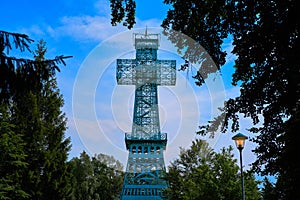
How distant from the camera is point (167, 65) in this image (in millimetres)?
52844

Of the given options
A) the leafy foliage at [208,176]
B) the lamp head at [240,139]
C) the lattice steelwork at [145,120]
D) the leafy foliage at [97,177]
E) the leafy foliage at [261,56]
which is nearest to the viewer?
the leafy foliage at [261,56]

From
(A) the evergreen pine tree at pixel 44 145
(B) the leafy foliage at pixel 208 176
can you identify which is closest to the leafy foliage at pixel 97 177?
(A) the evergreen pine tree at pixel 44 145

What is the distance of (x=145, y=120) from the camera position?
177ft

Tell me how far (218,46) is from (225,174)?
10949mm

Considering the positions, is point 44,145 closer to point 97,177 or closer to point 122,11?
point 122,11

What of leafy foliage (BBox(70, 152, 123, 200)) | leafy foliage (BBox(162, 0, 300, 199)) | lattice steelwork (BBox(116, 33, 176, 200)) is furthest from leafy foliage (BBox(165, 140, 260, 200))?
leafy foliage (BBox(70, 152, 123, 200))

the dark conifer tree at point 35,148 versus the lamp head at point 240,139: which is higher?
the dark conifer tree at point 35,148

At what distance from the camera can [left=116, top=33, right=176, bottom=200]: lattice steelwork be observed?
1881 inches

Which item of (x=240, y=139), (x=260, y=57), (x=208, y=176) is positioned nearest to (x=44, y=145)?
(x=208, y=176)

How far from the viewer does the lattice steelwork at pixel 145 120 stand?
4778cm

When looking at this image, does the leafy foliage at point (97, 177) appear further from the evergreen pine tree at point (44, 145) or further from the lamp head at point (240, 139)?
the lamp head at point (240, 139)

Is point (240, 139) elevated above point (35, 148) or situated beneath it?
situated beneath

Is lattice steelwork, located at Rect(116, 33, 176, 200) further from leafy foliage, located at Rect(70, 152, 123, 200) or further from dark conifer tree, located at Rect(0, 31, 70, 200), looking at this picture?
dark conifer tree, located at Rect(0, 31, 70, 200)

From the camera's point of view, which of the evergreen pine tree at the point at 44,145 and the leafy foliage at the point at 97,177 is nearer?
the evergreen pine tree at the point at 44,145
